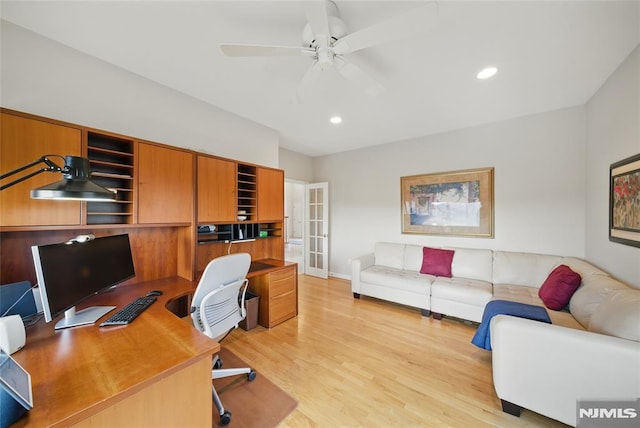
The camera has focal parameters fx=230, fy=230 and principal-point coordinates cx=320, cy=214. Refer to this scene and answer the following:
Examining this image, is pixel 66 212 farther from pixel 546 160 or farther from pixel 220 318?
pixel 546 160

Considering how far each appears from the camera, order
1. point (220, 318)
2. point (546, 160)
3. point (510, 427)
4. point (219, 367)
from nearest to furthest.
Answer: point (510, 427), point (220, 318), point (219, 367), point (546, 160)

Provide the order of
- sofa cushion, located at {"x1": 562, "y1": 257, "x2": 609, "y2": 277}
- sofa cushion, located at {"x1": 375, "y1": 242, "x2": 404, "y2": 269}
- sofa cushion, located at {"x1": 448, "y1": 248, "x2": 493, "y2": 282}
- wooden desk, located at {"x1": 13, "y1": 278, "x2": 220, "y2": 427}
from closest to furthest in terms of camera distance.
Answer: wooden desk, located at {"x1": 13, "y1": 278, "x2": 220, "y2": 427}
sofa cushion, located at {"x1": 562, "y1": 257, "x2": 609, "y2": 277}
sofa cushion, located at {"x1": 448, "y1": 248, "x2": 493, "y2": 282}
sofa cushion, located at {"x1": 375, "y1": 242, "x2": 404, "y2": 269}

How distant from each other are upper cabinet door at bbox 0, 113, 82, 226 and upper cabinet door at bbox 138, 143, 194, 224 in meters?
0.41

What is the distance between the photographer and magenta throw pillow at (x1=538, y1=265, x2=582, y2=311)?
217 cm

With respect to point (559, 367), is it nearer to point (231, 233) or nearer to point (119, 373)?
point (119, 373)

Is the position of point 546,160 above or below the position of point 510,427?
above

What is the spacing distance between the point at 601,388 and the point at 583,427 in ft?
0.85

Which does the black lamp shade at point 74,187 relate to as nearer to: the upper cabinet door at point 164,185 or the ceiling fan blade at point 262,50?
the upper cabinet door at point 164,185

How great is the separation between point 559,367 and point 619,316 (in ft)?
1.62

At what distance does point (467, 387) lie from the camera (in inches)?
72.9

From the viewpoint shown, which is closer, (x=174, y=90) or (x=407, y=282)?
(x=174, y=90)

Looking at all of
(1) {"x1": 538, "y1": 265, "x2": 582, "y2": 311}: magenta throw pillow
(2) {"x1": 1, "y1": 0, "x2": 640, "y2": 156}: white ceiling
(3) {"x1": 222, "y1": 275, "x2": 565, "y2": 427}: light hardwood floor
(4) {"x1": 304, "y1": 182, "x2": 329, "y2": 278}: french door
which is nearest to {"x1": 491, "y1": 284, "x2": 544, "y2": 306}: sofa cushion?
(1) {"x1": 538, "y1": 265, "x2": 582, "y2": 311}: magenta throw pillow

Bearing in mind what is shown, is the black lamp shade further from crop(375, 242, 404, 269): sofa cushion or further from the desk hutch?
crop(375, 242, 404, 269): sofa cushion

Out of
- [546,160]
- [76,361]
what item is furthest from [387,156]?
[76,361]
